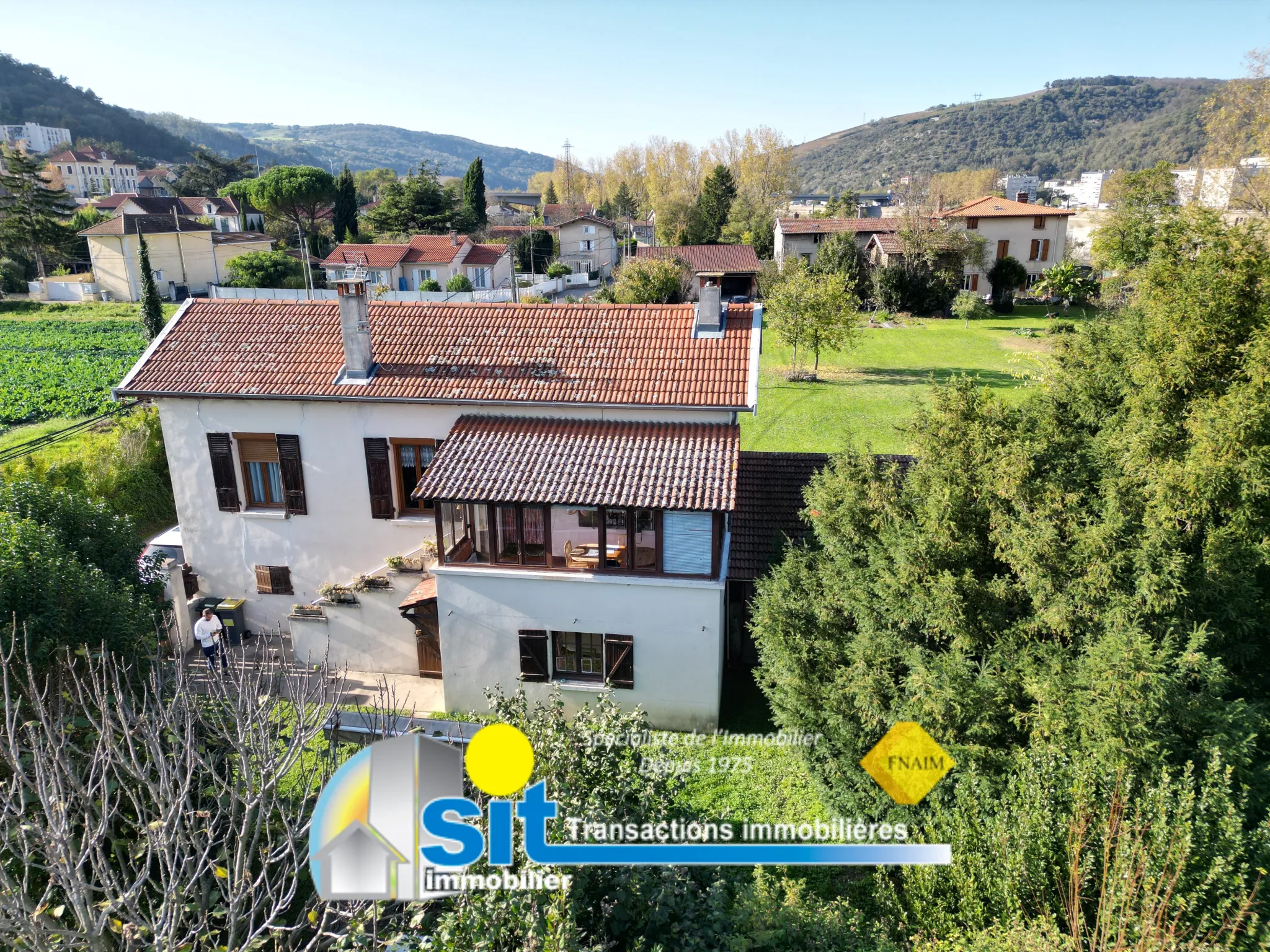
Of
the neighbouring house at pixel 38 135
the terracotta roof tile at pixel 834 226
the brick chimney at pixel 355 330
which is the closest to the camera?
the brick chimney at pixel 355 330

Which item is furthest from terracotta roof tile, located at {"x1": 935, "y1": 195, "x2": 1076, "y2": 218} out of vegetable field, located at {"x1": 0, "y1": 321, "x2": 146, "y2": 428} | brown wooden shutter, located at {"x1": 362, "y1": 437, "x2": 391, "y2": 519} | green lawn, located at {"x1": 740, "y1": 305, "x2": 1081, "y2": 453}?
vegetable field, located at {"x1": 0, "y1": 321, "x2": 146, "y2": 428}

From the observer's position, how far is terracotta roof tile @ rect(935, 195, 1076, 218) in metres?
55.8

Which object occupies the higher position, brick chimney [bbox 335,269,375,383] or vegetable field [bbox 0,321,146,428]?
brick chimney [bbox 335,269,375,383]

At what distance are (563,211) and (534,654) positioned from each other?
3982 inches

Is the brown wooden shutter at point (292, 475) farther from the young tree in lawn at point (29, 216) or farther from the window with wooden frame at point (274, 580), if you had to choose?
the young tree in lawn at point (29, 216)

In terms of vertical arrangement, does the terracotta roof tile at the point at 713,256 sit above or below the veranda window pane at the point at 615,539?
above

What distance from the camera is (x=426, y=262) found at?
60062 millimetres

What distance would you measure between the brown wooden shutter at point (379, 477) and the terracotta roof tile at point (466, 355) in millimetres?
1051

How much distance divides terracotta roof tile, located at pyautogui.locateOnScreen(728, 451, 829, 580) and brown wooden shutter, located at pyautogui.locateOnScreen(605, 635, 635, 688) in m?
2.70

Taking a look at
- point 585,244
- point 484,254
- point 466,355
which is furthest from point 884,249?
point 466,355

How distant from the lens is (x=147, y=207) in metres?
85.1

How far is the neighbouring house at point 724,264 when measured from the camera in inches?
2327

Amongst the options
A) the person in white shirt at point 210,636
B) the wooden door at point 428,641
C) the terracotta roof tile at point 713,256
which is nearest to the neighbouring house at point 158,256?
the terracotta roof tile at point 713,256

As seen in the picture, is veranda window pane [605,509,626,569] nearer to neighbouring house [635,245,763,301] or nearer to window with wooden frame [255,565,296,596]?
window with wooden frame [255,565,296,596]
